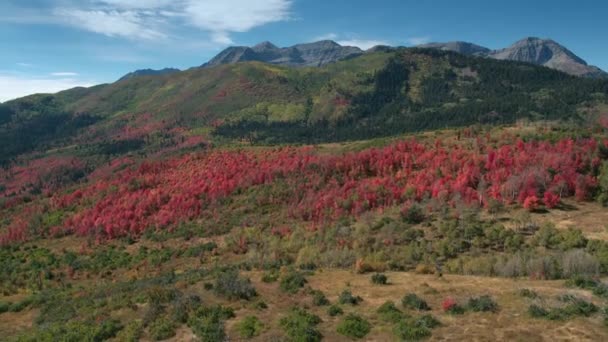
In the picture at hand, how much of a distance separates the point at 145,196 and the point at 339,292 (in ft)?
303

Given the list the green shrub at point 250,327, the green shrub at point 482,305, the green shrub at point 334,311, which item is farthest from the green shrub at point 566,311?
the green shrub at point 250,327

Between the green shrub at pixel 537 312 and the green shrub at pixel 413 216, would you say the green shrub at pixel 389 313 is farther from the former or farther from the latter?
the green shrub at pixel 413 216

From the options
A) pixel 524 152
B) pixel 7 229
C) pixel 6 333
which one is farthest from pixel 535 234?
pixel 7 229

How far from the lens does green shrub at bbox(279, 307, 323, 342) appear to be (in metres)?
23.2

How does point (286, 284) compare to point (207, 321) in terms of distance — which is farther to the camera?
point (286, 284)

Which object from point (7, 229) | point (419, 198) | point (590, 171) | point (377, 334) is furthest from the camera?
point (7, 229)

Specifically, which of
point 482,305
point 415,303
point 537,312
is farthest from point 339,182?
point 537,312

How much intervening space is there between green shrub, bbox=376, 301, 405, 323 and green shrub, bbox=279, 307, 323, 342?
11.9 ft

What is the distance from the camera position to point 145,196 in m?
114

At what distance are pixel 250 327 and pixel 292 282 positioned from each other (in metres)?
8.04

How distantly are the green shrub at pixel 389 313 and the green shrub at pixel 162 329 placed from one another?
39.3 ft

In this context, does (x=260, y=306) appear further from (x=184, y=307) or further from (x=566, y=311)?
(x=566, y=311)

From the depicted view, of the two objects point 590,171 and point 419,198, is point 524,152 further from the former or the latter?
point 419,198

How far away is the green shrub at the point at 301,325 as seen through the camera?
23203 millimetres
